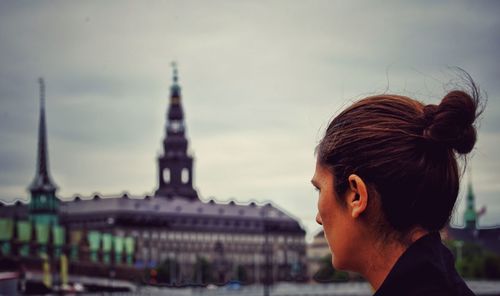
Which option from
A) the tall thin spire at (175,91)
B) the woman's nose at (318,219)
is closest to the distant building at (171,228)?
the tall thin spire at (175,91)

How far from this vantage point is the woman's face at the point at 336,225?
1.77m

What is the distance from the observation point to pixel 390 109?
5.80ft

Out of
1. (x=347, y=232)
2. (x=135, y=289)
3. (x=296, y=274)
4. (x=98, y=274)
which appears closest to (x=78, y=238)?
(x=98, y=274)

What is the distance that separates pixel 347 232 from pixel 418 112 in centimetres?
22

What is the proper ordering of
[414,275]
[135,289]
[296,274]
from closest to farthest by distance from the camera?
1. [414,275]
2. [135,289]
3. [296,274]

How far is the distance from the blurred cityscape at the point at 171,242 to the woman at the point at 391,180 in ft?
255

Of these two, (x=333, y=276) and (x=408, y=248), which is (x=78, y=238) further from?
(x=408, y=248)

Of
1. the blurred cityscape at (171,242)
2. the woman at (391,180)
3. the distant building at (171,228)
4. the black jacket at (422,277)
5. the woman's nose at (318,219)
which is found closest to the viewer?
the black jacket at (422,277)

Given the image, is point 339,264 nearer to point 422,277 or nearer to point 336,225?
point 336,225

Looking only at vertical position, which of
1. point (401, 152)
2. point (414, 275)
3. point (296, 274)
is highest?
point (401, 152)

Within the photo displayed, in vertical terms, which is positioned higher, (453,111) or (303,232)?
(453,111)

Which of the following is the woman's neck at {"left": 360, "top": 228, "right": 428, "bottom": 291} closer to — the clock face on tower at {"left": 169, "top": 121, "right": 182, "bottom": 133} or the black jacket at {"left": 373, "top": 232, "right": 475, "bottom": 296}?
the black jacket at {"left": 373, "top": 232, "right": 475, "bottom": 296}

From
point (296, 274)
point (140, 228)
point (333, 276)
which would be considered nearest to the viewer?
point (333, 276)

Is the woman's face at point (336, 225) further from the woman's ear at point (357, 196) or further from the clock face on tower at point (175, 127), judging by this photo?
the clock face on tower at point (175, 127)
